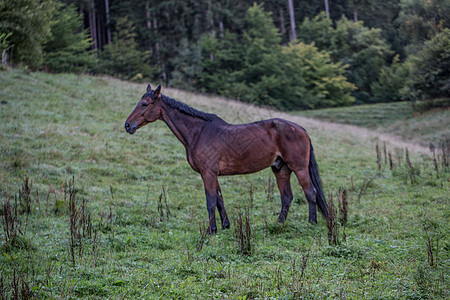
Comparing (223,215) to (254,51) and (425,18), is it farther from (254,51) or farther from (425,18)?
(254,51)

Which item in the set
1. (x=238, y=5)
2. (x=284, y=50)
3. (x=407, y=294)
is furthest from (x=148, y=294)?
(x=238, y=5)

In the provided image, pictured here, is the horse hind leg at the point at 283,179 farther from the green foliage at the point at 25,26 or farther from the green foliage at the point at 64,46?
the green foliage at the point at 64,46

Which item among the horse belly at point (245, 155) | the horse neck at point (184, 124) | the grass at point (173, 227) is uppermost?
the horse neck at point (184, 124)

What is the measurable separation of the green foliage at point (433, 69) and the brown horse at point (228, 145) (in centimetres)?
2830

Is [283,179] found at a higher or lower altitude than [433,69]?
lower

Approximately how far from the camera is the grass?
4598 mm

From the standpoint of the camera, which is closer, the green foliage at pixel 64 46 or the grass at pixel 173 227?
the grass at pixel 173 227

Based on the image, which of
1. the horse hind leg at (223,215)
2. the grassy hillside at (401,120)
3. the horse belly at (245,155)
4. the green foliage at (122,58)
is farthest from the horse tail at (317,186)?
the green foliage at (122,58)

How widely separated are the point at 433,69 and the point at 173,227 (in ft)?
107

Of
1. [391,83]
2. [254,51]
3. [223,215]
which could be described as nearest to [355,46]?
[391,83]

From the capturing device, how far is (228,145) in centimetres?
782

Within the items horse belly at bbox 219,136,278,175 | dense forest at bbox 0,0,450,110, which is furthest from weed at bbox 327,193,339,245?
dense forest at bbox 0,0,450,110

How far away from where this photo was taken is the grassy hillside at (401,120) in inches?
1038

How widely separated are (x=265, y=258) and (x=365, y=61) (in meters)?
52.4
